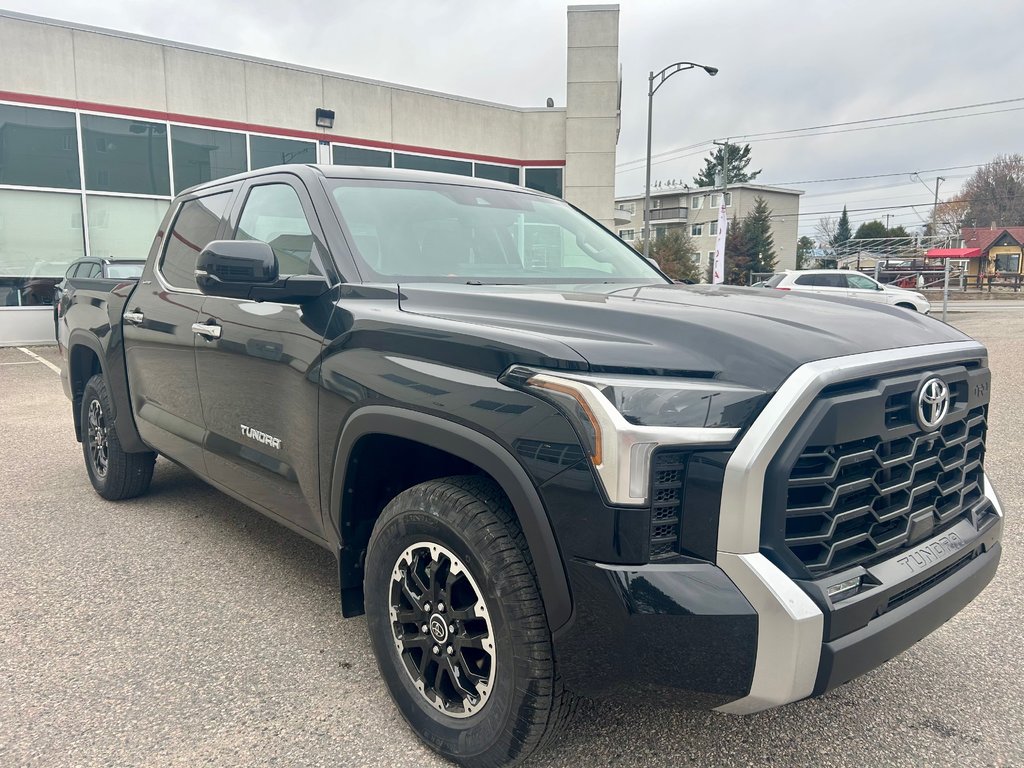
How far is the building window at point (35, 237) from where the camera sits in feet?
47.1

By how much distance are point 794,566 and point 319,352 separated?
167 cm

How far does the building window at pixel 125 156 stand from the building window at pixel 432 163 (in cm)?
514

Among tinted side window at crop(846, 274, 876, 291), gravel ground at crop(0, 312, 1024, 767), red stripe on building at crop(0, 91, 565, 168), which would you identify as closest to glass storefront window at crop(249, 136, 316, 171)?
red stripe on building at crop(0, 91, 565, 168)

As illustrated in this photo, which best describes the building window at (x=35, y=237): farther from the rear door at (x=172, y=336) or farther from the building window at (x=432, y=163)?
the rear door at (x=172, y=336)

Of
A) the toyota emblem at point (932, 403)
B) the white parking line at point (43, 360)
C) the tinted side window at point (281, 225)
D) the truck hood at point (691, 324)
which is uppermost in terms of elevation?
the tinted side window at point (281, 225)

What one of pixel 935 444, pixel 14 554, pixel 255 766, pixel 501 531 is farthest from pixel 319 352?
pixel 14 554

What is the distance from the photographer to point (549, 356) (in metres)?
1.90

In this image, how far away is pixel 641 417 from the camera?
175 cm

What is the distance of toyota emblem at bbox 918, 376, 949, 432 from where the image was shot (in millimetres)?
2020

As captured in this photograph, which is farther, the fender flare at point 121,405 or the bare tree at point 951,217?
the bare tree at point 951,217

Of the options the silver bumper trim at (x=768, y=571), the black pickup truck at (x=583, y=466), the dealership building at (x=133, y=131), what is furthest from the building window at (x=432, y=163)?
the silver bumper trim at (x=768, y=571)

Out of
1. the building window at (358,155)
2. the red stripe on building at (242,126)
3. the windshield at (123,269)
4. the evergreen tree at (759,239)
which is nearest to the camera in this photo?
the windshield at (123,269)

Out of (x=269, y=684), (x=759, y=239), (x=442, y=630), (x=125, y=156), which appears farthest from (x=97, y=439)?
(x=759, y=239)

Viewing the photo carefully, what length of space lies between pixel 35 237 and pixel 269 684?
15.0m
